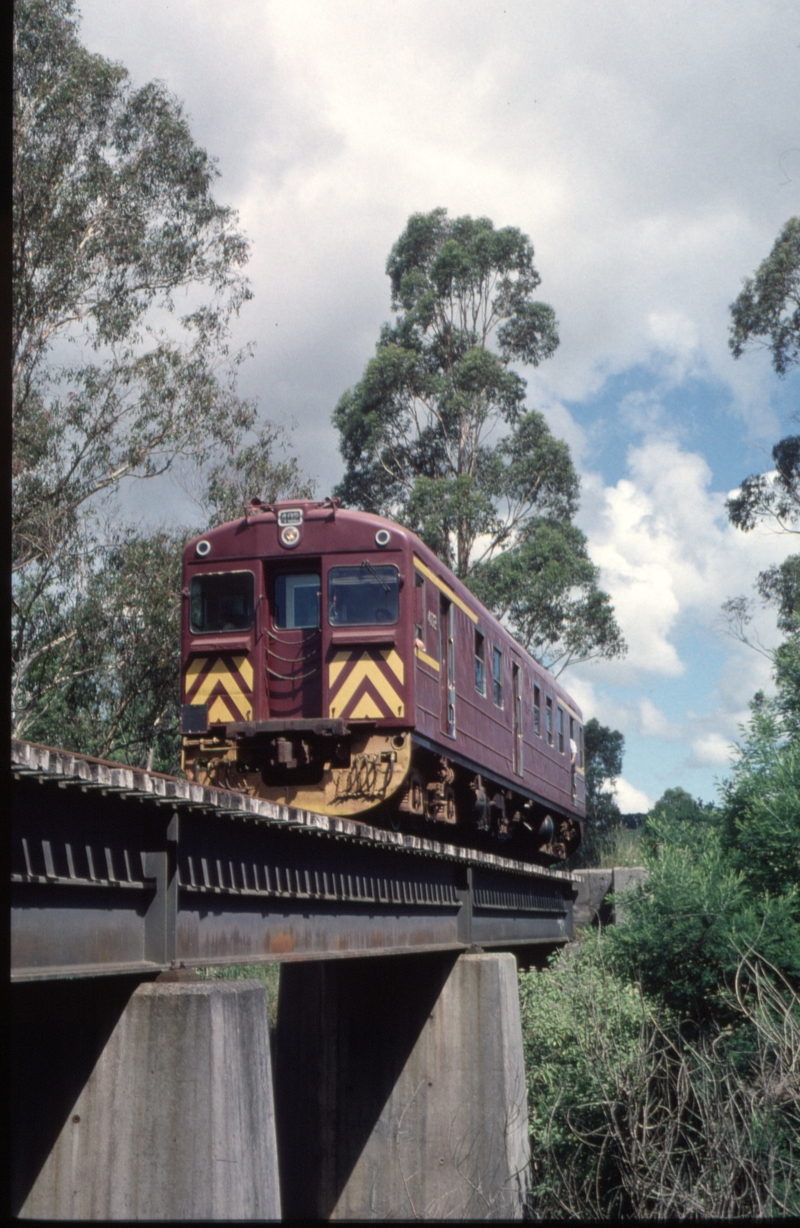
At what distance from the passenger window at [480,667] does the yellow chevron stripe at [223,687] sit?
424 centimetres

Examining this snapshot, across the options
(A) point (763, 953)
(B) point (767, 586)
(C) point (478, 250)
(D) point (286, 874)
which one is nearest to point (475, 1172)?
(A) point (763, 953)

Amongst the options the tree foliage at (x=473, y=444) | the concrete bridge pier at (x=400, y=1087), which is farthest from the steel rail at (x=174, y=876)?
the tree foliage at (x=473, y=444)

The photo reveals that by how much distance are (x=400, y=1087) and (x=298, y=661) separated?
533 centimetres

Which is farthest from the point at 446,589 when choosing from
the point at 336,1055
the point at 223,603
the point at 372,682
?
the point at 336,1055

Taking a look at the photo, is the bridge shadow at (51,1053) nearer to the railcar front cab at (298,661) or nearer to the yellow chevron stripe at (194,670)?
the railcar front cab at (298,661)

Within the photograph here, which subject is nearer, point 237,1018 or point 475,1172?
point 237,1018

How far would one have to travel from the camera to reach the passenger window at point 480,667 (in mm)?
16500

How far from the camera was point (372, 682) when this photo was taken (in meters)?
12.7

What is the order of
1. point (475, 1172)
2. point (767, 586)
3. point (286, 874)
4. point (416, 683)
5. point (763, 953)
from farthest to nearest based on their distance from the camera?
1. point (767, 586)
2. point (763, 953)
3. point (475, 1172)
4. point (416, 683)
5. point (286, 874)

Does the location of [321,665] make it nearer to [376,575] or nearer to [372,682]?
[372,682]

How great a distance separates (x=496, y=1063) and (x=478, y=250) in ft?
86.6

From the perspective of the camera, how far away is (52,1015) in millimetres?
6945

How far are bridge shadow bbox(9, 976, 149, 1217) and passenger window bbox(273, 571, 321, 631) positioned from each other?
6683 mm

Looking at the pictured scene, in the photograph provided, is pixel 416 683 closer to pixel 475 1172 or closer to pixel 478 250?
pixel 475 1172
